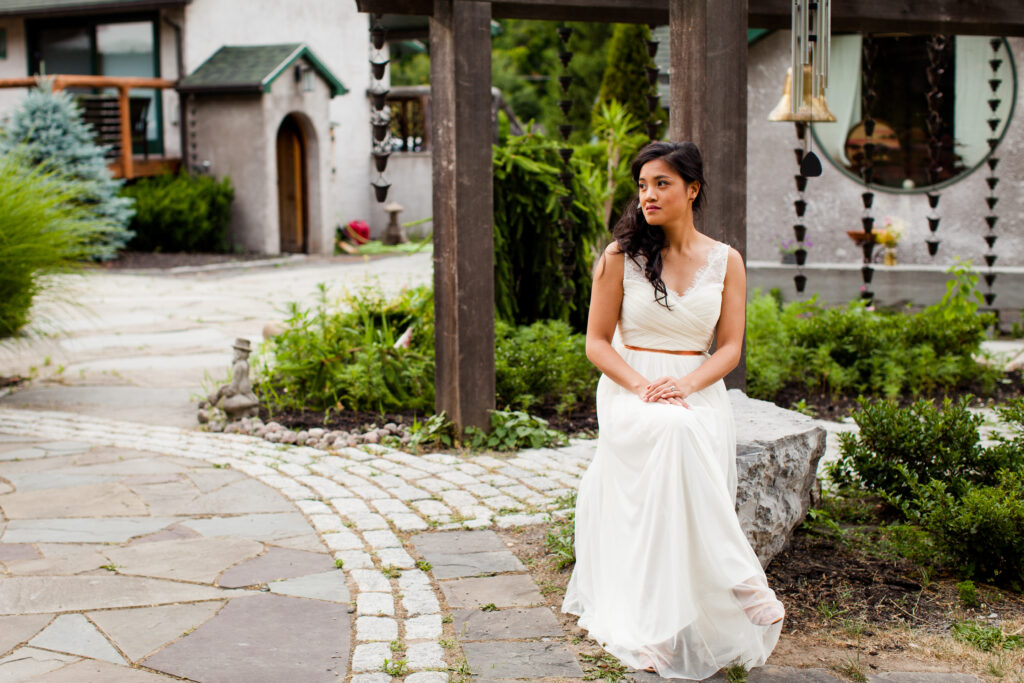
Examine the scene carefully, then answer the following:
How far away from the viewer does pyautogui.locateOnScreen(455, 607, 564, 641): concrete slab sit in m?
3.65

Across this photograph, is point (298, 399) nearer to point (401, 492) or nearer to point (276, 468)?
point (276, 468)

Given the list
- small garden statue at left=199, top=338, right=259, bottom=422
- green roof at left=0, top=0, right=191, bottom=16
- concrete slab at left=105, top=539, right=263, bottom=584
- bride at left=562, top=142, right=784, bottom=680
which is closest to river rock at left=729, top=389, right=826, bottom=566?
bride at left=562, top=142, right=784, bottom=680

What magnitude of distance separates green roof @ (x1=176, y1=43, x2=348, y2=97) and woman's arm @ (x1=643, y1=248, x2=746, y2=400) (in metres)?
17.0

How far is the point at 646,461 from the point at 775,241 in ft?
32.2

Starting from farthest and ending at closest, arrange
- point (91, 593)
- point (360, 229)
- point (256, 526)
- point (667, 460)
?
1. point (360, 229)
2. point (256, 526)
3. point (91, 593)
4. point (667, 460)

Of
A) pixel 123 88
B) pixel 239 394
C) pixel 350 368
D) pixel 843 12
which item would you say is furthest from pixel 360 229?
pixel 843 12

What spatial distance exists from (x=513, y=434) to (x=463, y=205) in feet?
4.36

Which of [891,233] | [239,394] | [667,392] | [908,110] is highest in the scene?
[908,110]

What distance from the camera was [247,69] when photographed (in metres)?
20.2

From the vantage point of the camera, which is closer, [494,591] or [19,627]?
[19,627]

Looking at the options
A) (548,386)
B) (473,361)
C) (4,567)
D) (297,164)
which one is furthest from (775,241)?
(297,164)

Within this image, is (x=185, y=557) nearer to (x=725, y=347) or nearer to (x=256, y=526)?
(x=256, y=526)

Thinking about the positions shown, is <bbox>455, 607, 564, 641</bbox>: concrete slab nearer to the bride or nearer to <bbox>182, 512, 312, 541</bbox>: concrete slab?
the bride

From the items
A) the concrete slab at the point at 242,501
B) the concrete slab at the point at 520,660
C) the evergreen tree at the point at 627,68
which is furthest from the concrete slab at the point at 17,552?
the evergreen tree at the point at 627,68
